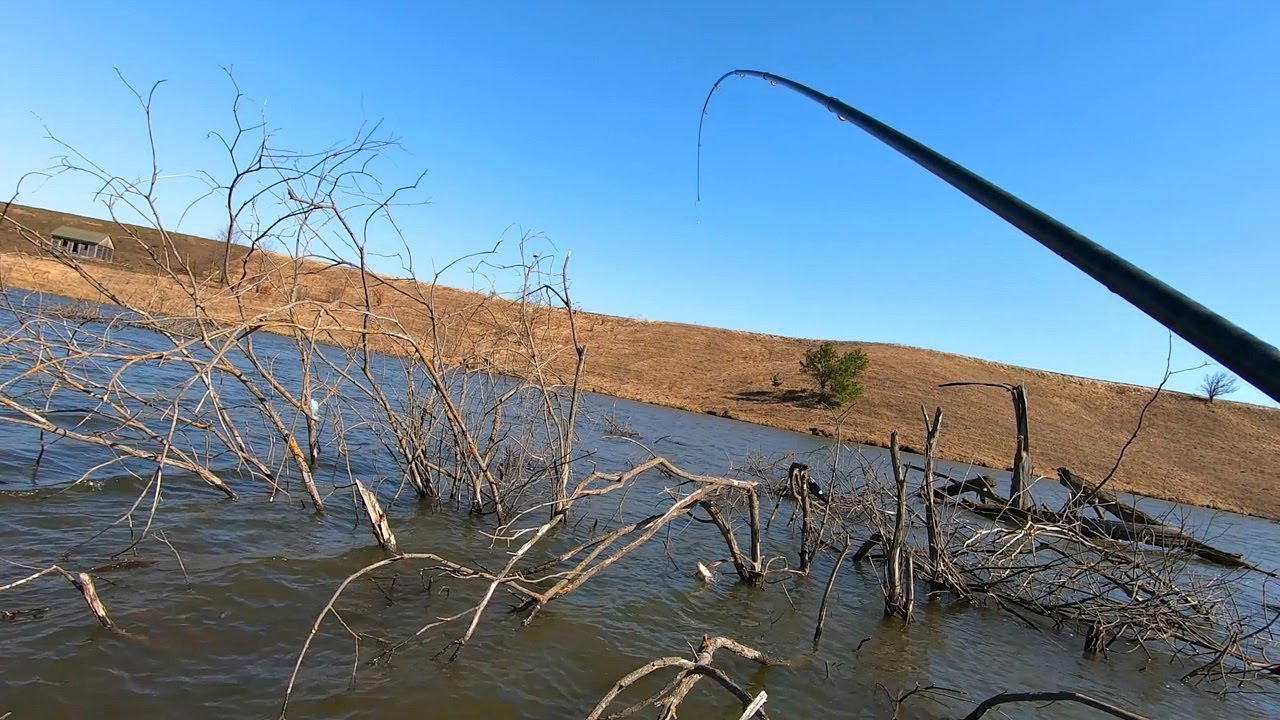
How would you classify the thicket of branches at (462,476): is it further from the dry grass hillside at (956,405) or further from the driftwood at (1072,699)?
the dry grass hillside at (956,405)

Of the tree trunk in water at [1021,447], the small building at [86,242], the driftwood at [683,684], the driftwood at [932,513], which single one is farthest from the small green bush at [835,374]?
the small building at [86,242]

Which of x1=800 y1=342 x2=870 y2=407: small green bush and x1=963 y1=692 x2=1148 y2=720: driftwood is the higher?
x1=800 y1=342 x2=870 y2=407: small green bush

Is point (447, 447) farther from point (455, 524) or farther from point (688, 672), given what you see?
point (688, 672)

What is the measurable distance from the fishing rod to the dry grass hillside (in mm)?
24681

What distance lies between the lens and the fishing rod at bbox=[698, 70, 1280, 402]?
868mm

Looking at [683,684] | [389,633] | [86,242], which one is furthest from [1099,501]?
[86,242]

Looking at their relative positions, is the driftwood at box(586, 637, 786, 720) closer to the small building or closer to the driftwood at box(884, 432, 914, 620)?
the driftwood at box(884, 432, 914, 620)

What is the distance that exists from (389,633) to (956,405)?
134ft

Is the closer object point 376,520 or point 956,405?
point 376,520

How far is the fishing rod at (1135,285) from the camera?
868mm

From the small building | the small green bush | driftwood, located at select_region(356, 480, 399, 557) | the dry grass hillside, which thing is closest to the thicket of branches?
driftwood, located at select_region(356, 480, 399, 557)

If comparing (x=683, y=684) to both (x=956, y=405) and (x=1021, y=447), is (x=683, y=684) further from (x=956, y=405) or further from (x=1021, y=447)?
(x=956, y=405)

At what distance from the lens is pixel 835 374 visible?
3500 cm

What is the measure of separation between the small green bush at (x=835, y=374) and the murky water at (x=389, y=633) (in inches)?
1080
